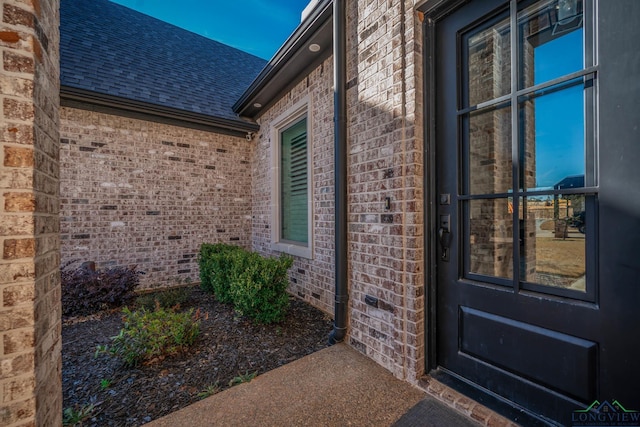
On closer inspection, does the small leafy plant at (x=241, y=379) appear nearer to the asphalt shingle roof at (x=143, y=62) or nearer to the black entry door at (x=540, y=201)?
the black entry door at (x=540, y=201)

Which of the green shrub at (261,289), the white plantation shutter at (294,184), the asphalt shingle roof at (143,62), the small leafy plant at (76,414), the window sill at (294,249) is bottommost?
the small leafy plant at (76,414)

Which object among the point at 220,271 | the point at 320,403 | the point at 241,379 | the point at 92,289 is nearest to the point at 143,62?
the point at 92,289

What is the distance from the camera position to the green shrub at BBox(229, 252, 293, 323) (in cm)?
307

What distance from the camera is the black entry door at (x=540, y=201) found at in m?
1.23

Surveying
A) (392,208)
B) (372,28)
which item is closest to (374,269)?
(392,208)

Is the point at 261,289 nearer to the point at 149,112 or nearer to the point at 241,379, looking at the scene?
the point at 241,379

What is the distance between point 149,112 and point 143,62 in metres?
1.75

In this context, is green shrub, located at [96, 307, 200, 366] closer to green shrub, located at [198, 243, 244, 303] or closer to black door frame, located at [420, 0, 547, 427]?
green shrub, located at [198, 243, 244, 303]

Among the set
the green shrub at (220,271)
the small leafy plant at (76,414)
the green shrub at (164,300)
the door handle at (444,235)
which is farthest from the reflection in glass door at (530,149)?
the green shrub at (164,300)

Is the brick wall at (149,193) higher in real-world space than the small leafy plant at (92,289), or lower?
higher

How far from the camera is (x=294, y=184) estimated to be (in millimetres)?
4715

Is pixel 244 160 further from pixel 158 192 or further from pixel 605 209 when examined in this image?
pixel 605 209

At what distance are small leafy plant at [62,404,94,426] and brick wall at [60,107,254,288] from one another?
336 cm

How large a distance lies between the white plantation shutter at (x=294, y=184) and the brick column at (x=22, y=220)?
3.24 meters
